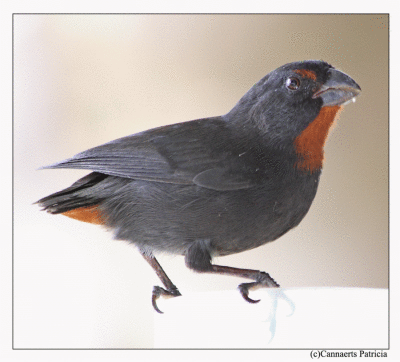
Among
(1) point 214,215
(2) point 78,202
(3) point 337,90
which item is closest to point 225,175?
(1) point 214,215

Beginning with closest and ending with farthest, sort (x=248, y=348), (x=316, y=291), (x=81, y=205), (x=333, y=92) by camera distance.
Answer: (x=248, y=348) → (x=316, y=291) → (x=333, y=92) → (x=81, y=205)

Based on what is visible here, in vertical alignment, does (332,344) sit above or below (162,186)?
below

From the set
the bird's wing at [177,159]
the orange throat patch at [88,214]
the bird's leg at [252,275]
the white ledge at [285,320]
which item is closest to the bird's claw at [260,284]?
→ the bird's leg at [252,275]

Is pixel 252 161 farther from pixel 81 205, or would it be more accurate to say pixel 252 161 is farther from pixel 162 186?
pixel 81 205

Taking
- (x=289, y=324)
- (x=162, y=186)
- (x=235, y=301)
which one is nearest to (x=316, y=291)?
(x=289, y=324)

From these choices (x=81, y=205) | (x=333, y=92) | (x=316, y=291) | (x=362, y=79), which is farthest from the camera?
(x=362, y=79)

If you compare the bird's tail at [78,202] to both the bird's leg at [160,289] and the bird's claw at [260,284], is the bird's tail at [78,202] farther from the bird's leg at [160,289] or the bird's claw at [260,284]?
the bird's claw at [260,284]
